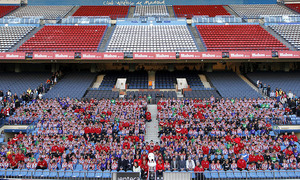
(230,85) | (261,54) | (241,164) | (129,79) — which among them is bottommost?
(241,164)

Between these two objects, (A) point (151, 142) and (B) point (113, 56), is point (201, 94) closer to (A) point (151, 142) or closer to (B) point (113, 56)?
(B) point (113, 56)

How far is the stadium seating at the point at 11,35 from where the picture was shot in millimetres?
27822

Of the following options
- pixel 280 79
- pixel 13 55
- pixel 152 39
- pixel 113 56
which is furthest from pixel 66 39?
pixel 280 79

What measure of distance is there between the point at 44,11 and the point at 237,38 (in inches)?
1004

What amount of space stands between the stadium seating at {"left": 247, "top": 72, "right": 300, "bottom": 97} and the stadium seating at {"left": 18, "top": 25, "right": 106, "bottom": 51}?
50.9 ft

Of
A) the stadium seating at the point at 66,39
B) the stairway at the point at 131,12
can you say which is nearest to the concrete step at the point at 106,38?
the stadium seating at the point at 66,39

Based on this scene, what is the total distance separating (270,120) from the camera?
672 inches

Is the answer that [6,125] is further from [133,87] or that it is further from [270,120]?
[270,120]

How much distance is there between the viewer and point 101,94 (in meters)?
22.7

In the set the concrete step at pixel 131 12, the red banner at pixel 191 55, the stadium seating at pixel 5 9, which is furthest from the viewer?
the concrete step at pixel 131 12

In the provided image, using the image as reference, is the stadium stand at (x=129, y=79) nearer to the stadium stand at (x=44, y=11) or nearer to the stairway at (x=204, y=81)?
the stairway at (x=204, y=81)

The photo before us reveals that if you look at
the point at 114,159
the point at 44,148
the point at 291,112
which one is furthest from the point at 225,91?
the point at 44,148

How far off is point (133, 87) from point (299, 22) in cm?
2170

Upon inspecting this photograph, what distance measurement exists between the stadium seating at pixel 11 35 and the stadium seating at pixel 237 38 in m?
19.0
